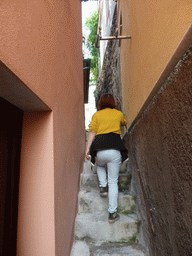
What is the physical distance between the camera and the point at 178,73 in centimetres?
125

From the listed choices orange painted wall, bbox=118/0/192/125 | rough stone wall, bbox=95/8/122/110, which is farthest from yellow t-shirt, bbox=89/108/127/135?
rough stone wall, bbox=95/8/122/110

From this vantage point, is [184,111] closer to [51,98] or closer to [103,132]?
[51,98]

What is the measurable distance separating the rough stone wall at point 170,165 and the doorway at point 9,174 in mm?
1011

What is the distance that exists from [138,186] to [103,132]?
775mm

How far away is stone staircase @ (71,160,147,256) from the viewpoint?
2.18 m

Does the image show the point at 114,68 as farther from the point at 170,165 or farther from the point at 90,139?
the point at 170,165

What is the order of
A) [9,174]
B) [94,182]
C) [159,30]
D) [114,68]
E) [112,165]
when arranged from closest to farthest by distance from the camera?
[9,174]
[159,30]
[112,165]
[94,182]
[114,68]

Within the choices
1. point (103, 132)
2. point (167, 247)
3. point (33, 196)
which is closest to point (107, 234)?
point (167, 247)

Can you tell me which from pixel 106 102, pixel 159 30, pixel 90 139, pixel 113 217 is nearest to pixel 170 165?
pixel 159 30

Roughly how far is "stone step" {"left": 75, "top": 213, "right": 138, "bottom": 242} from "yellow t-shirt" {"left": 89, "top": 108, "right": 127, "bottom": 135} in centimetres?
105

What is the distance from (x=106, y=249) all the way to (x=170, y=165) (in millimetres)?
1285

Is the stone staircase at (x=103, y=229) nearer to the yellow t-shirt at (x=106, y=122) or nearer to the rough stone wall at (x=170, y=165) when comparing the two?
Answer: the rough stone wall at (x=170, y=165)

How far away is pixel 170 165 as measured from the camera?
4.80 ft

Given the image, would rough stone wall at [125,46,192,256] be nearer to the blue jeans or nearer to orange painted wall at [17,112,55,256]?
the blue jeans
